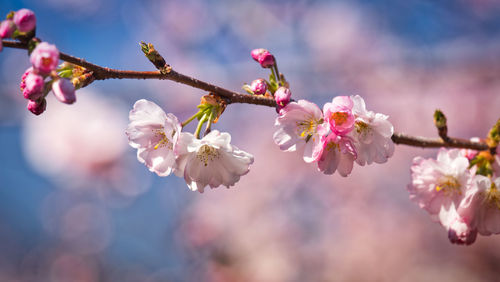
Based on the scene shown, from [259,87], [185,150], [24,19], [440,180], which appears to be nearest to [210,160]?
[185,150]

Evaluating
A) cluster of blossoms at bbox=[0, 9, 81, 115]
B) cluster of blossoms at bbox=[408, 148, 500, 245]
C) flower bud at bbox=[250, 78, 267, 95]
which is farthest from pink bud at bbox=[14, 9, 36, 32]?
cluster of blossoms at bbox=[408, 148, 500, 245]

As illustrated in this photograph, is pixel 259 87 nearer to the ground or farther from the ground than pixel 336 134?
farther from the ground

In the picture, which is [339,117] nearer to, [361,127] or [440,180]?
[361,127]

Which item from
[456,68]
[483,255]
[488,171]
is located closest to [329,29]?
[456,68]

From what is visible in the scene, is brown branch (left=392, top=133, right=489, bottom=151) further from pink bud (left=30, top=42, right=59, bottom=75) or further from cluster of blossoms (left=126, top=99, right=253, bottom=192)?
pink bud (left=30, top=42, right=59, bottom=75)

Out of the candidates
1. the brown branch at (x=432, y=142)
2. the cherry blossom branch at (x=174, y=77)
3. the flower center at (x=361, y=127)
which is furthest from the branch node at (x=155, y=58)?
the brown branch at (x=432, y=142)
